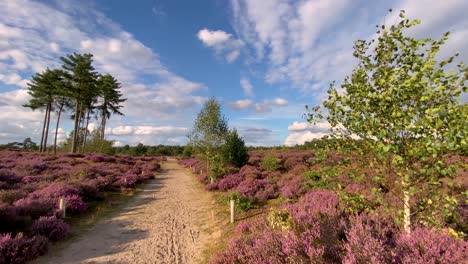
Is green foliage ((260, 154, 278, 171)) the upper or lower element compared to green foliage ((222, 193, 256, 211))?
upper

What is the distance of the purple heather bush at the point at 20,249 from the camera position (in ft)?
19.3

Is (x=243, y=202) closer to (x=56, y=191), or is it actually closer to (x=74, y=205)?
(x=74, y=205)

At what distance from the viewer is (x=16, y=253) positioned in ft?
19.6

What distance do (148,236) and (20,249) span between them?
3.51m

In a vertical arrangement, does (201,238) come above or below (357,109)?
below

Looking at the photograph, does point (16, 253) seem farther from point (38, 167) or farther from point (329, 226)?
point (38, 167)

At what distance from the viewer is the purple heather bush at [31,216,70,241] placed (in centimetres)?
754

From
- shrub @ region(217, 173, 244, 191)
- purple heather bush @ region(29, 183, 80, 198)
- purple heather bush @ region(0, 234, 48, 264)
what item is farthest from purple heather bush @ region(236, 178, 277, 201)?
purple heather bush @ region(29, 183, 80, 198)

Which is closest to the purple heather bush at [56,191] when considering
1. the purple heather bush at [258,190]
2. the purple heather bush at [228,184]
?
the purple heather bush at [228,184]

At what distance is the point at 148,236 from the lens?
28.3 feet

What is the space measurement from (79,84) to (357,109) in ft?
132

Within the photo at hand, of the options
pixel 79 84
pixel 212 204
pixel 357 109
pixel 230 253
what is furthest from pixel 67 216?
pixel 79 84

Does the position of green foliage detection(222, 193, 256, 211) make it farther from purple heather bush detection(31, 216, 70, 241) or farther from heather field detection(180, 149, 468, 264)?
purple heather bush detection(31, 216, 70, 241)

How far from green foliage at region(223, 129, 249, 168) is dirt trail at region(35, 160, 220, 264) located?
30.4ft
